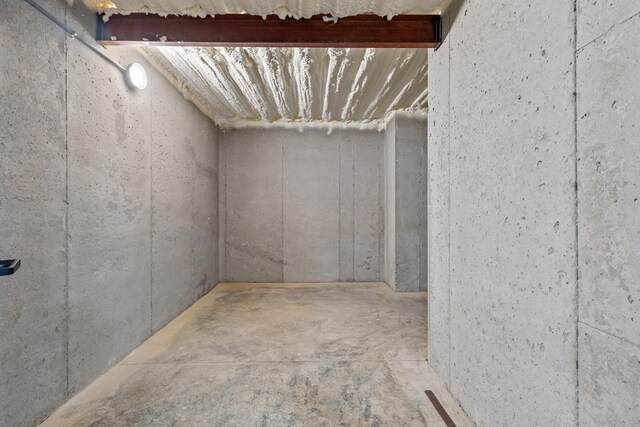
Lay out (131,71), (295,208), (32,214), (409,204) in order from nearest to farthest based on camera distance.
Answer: (32,214) → (131,71) → (409,204) → (295,208)

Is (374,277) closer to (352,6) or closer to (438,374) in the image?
(438,374)

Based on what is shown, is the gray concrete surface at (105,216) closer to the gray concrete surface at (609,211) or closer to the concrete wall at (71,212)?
the concrete wall at (71,212)

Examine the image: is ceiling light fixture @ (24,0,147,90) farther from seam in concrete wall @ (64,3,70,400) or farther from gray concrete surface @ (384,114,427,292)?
gray concrete surface @ (384,114,427,292)

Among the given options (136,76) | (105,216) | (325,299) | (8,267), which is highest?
(136,76)

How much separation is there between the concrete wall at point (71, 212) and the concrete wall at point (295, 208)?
1.83m

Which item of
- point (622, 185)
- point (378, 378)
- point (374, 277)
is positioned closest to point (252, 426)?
point (378, 378)

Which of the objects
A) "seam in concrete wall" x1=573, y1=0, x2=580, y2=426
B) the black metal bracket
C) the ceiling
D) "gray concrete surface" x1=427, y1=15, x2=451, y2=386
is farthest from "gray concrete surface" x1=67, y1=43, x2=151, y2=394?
"seam in concrete wall" x1=573, y1=0, x2=580, y2=426

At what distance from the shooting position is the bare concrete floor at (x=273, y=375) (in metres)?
1.64

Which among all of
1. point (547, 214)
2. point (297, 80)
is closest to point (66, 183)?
point (297, 80)

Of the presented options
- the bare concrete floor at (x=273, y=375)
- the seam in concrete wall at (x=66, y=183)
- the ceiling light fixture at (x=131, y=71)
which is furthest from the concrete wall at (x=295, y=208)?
the seam in concrete wall at (x=66, y=183)

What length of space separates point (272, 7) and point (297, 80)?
49.8 inches

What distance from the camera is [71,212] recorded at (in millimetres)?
1773

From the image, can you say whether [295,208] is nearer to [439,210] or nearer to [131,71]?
[131,71]

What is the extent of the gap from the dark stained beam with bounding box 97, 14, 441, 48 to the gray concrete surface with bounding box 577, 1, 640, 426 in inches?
50.1
